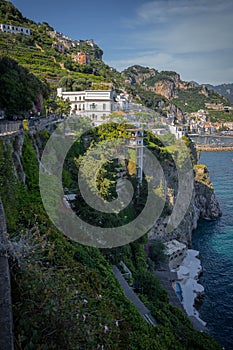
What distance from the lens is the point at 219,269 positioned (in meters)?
21.6

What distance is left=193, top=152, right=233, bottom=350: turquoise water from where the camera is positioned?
16.1 metres

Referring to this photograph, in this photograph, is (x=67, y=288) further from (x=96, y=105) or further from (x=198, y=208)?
(x=198, y=208)

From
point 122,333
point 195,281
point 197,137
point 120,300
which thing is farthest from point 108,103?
point 197,137

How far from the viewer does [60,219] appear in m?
10.2

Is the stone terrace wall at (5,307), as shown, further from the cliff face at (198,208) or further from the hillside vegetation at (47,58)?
the hillside vegetation at (47,58)

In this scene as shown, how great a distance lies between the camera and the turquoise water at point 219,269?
16.1m

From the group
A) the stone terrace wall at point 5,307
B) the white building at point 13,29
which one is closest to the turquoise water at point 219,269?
the stone terrace wall at point 5,307

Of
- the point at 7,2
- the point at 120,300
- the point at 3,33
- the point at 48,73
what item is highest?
the point at 7,2

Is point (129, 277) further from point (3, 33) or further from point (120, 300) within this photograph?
point (3, 33)

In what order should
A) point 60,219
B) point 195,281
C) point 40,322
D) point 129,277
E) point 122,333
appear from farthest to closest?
1. point 195,281
2. point 129,277
3. point 60,219
4. point 122,333
5. point 40,322

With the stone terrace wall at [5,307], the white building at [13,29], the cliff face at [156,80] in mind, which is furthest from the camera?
the cliff face at [156,80]

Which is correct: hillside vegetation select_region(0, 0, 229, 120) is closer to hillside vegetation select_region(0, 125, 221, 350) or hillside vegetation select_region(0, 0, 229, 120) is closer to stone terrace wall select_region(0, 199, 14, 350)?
hillside vegetation select_region(0, 125, 221, 350)

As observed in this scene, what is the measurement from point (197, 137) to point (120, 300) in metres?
99.8

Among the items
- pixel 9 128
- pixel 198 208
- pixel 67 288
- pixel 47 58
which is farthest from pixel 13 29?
pixel 67 288
